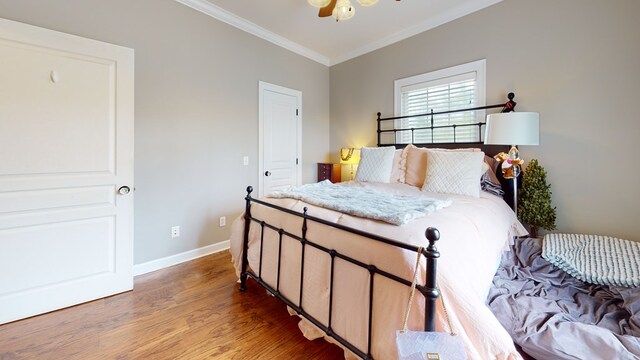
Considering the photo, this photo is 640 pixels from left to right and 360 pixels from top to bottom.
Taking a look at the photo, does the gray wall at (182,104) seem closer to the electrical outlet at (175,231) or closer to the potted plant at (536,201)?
the electrical outlet at (175,231)

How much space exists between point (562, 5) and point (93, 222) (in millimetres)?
4462

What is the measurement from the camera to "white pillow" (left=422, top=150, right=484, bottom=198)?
2.26 m

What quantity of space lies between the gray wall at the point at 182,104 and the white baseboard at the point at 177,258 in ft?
0.18

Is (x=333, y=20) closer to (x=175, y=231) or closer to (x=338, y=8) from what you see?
(x=338, y=8)

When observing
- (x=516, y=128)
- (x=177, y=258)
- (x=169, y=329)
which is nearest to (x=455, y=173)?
(x=516, y=128)

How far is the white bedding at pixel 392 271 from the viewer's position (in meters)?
1.02

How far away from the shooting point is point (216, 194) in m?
3.12

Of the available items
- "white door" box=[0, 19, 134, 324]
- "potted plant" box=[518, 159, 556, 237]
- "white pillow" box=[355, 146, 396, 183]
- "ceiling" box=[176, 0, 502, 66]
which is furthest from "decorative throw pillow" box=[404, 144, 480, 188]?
"white door" box=[0, 19, 134, 324]

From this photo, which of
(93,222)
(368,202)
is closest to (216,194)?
(93,222)

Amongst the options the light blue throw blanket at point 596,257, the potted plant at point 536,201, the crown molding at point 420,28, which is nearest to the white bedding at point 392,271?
the light blue throw blanket at point 596,257

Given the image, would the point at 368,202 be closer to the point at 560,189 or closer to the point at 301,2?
the point at 560,189

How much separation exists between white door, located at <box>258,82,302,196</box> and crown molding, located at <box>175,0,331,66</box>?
0.62m

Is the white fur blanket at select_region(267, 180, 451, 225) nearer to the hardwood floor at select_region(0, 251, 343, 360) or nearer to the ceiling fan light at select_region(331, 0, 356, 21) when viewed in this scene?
the hardwood floor at select_region(0, 251, 343, 360)

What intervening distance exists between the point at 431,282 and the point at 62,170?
8.61 feet
